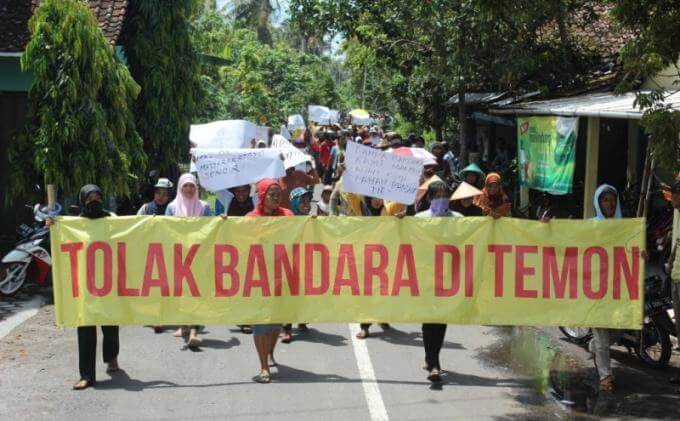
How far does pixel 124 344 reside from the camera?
347 inches

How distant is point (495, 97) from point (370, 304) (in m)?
13.9

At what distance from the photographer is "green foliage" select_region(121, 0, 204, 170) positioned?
1538cm

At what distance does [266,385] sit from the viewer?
7.30 meters

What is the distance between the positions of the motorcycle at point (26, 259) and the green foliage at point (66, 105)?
2.02ft

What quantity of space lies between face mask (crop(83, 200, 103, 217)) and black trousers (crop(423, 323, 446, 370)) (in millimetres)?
2952

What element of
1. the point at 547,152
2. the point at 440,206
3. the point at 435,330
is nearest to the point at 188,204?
the point at 440,206

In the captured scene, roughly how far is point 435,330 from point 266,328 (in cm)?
145

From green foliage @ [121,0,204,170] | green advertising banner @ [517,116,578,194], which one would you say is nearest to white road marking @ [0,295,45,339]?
green foliage @ [121,0,204,170]

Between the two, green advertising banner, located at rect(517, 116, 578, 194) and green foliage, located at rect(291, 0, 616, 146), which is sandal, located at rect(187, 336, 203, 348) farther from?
green foliage, located at rect(291, 0, 616, 146)

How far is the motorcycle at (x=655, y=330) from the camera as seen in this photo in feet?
26.6

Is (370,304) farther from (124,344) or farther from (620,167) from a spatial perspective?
(620,167)

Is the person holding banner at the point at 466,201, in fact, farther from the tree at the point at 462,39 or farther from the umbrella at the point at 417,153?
the tree at the point at 462,39

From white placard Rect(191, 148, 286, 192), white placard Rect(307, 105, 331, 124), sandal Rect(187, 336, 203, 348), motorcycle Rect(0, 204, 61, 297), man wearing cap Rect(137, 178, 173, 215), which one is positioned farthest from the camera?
white placard Rect(307, 105, 331, 124)

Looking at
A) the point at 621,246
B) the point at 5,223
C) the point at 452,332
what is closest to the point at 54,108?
the point at 5,223
